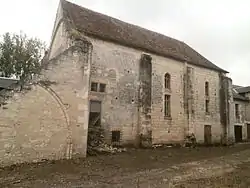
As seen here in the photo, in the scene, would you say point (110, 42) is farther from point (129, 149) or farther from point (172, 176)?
point (172, 176)

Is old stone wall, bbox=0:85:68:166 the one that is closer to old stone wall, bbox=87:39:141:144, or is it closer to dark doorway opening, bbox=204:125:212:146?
old stone wall, bbox=87:39:141:144

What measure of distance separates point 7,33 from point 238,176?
2702 centimetres

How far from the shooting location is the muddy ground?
24.6 ft

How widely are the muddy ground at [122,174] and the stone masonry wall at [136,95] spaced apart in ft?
14.2

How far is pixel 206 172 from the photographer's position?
948 centimetres

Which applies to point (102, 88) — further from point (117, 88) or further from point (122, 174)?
point (122, 174)

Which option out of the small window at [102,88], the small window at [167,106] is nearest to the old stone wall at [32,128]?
the small window at [102,88]

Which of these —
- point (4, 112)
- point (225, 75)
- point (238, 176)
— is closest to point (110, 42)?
point (4, 112)

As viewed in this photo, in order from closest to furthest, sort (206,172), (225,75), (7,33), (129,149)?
1. (206,172)
2. (129,149)
3. (225,75)
4. (7,33)

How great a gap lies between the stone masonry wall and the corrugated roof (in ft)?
1.70

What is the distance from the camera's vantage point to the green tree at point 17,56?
25.2m

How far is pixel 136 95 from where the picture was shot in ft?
55.5

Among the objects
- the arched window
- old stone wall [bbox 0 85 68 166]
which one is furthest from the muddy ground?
the arched window

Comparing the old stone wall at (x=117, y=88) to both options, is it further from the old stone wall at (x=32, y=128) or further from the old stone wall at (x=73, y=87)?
the old stone wall at (x=32, y=128)
